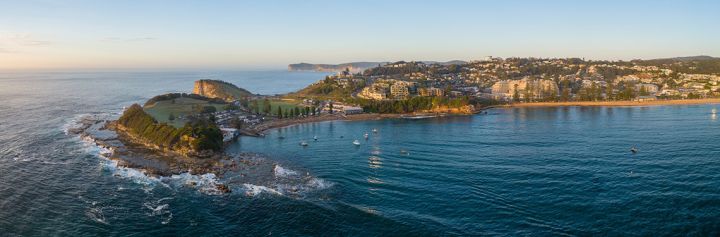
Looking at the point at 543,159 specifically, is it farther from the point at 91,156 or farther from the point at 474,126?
the point at 91,156

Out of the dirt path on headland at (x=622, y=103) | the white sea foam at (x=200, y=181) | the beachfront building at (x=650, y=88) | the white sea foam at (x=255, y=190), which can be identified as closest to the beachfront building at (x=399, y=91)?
the dirt path on headland at (x=622, y=103)

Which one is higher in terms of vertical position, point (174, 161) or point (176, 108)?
point (176, 108)

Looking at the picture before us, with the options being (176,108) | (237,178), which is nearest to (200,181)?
(237,178)

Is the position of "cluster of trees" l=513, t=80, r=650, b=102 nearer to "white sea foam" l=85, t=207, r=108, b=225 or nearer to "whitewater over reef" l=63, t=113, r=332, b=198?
"whitewater over reef" l=63, t=113, r=332, b=198

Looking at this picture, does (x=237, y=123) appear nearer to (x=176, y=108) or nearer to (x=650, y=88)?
(x=176, y=108)

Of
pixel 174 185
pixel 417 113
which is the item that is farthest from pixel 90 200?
pixel 417 113

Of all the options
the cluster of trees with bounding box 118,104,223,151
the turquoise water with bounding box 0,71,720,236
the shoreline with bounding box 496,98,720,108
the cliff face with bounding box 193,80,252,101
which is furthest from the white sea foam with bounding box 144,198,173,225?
the cliff face with bounding box 193,80,252,101

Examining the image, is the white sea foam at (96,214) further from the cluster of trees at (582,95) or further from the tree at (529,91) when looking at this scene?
the tree at (529,91)
